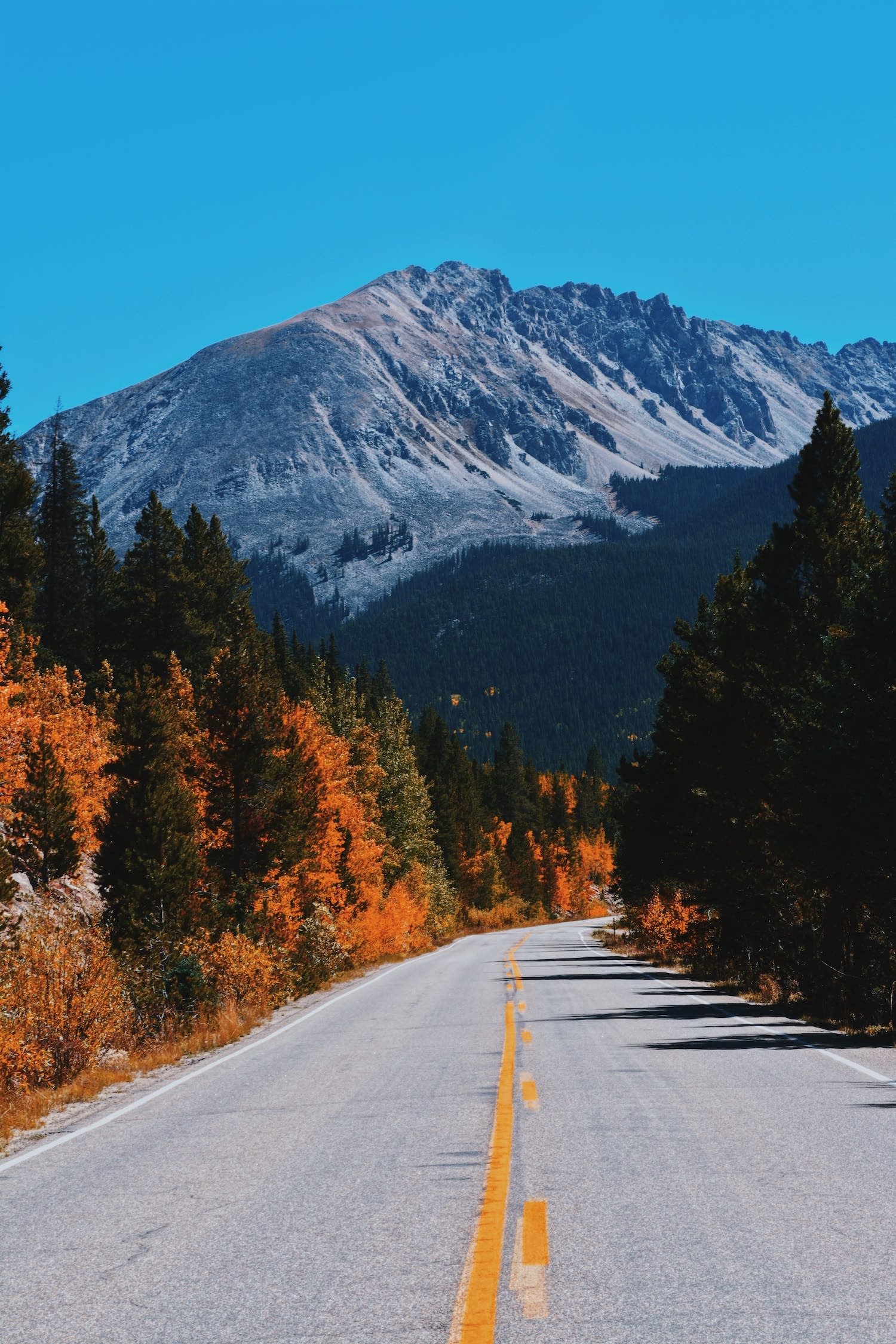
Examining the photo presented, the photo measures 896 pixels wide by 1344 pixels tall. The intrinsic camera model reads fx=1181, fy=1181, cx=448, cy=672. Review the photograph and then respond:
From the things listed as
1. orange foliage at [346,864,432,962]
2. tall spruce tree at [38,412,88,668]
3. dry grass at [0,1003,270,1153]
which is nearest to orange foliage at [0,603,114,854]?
orange foliage at [346,864,432,962]

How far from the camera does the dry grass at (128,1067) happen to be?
456 inches

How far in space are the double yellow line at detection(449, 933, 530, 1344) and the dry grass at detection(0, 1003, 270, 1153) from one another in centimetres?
434

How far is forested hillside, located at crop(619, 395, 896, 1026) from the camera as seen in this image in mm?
18219

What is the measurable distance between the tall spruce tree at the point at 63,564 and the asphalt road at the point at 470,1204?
5817cm

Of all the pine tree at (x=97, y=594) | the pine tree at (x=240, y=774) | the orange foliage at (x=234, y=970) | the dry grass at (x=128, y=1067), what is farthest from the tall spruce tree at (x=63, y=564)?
the dry grass at (x=128, y=1067)

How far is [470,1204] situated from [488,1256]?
1168 millimetres

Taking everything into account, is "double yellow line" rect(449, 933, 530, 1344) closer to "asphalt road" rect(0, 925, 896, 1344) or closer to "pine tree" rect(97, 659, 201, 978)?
"asphalt road" rect(0, 925, 896, 1344)

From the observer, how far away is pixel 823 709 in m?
19.5

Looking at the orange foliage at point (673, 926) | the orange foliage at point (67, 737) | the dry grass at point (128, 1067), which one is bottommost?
the orange foliage at point (673, 926)

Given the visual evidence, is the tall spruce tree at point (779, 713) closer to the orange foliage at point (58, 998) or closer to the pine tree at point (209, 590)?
the orange foliage at point (58, 998)

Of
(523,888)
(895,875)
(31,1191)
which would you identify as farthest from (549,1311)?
(523,888)

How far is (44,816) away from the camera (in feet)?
121

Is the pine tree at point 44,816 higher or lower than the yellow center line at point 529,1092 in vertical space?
higher

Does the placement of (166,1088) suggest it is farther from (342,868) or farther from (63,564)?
(63,564)
